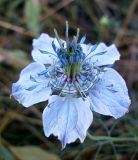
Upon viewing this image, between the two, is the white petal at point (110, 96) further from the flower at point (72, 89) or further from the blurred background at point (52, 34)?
the blurred background at point (52, 34)

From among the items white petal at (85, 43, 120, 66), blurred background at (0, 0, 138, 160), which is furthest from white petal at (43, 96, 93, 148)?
blurred background at (0, 0, 138, 160)

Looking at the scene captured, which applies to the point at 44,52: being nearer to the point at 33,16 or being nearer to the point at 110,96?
the point at 110,96

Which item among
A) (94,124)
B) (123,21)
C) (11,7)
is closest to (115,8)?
(123,21)

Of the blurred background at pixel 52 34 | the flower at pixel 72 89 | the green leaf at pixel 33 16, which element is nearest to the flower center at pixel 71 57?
the flower at pixel 72 89

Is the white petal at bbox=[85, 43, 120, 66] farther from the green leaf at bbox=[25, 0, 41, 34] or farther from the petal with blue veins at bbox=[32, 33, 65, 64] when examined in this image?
the green leaf at bbox=[25, 0, 41, 34]

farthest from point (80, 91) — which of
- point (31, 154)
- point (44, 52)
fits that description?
point (31, 154)

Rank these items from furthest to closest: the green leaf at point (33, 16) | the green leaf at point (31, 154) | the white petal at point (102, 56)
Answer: the green leaf at point (33, 16) → the green leaf at point (31, 154) → the white petal at point (102, 56)
